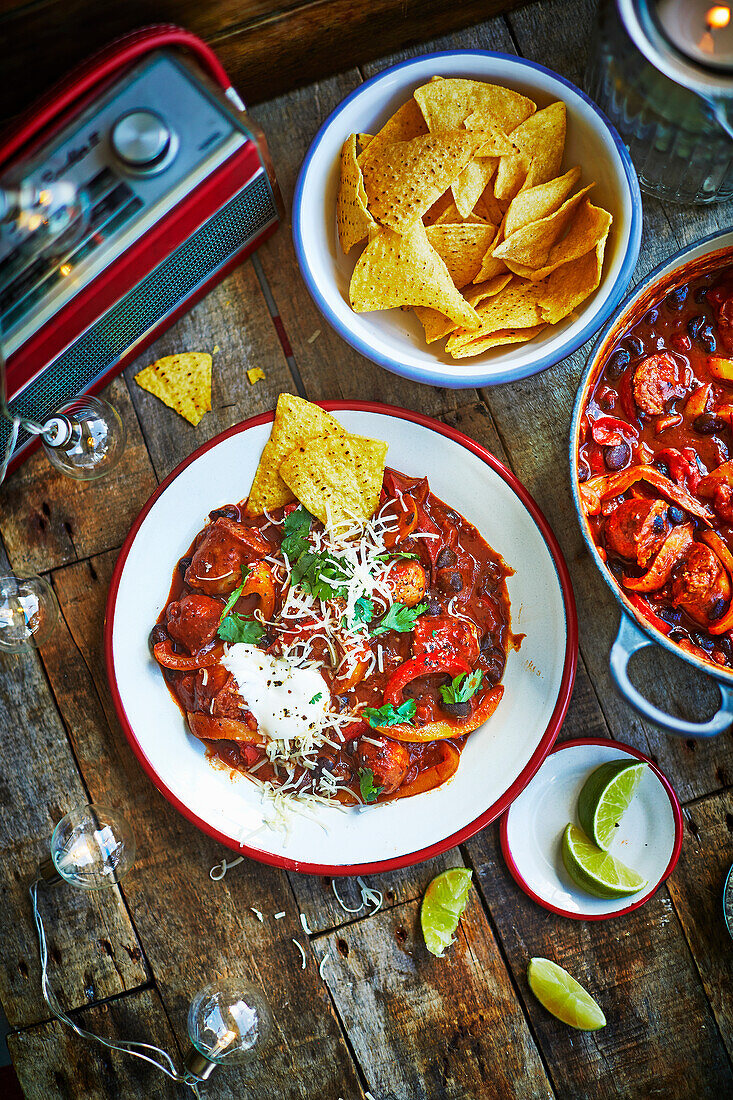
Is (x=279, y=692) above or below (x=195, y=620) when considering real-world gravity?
below

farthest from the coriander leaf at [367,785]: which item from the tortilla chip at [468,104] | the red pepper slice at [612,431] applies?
the tortilla chip at [468,104]

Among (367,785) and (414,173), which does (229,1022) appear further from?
(414,173)

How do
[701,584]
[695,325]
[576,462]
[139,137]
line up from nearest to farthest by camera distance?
1. [139,137]
2. [576,462]
3. [701,584]
4. [695,325]

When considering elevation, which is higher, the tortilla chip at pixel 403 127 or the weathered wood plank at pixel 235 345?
the tortilla chip at pixel 403 127

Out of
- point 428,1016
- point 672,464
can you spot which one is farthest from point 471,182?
point 428,1016

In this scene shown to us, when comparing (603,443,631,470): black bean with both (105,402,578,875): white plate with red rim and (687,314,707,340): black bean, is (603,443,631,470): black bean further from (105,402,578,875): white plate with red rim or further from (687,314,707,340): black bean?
(687,314,707,340): black bean

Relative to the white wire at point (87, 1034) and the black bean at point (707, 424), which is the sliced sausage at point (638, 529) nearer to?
the black bean at point (707, 424)

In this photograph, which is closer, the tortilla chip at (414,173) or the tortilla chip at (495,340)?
the tortilla chip at (414,173)
